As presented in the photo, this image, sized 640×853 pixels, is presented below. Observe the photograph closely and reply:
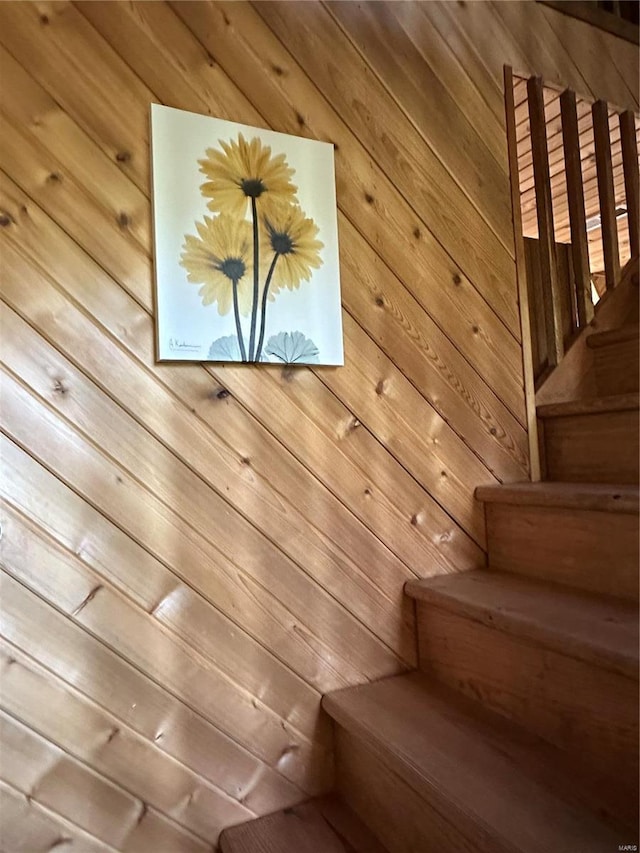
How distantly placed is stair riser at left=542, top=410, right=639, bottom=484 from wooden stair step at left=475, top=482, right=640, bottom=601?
7 cm

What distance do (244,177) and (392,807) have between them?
4.52ft

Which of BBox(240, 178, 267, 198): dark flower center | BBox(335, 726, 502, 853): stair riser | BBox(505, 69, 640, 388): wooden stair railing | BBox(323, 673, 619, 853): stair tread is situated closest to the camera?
BBox(323, 673, 619, 853): stair tread

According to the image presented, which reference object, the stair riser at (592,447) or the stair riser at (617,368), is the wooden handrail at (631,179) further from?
the stair riser at (592,447)

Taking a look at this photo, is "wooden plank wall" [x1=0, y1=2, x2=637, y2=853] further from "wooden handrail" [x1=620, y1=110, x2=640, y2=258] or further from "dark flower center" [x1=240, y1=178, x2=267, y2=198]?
"wooden handrail" [x1=620, y1=110, x2=640, y2=258]

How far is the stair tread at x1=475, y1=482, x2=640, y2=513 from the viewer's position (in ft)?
3.55

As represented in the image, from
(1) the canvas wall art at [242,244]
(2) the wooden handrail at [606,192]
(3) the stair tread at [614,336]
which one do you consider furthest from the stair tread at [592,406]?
(1) the canvas wall art at [242,244]

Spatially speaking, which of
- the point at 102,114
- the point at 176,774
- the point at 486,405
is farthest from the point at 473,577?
the point at 102,114

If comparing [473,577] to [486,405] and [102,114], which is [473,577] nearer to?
[486,405]

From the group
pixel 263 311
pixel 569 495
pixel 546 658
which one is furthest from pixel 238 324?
pixel 546 658

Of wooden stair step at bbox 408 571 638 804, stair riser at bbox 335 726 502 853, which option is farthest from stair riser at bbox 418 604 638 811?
stair riser at bbox 335 726 502 853

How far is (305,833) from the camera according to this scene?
1.14m

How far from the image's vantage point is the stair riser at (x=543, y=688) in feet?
2.96
